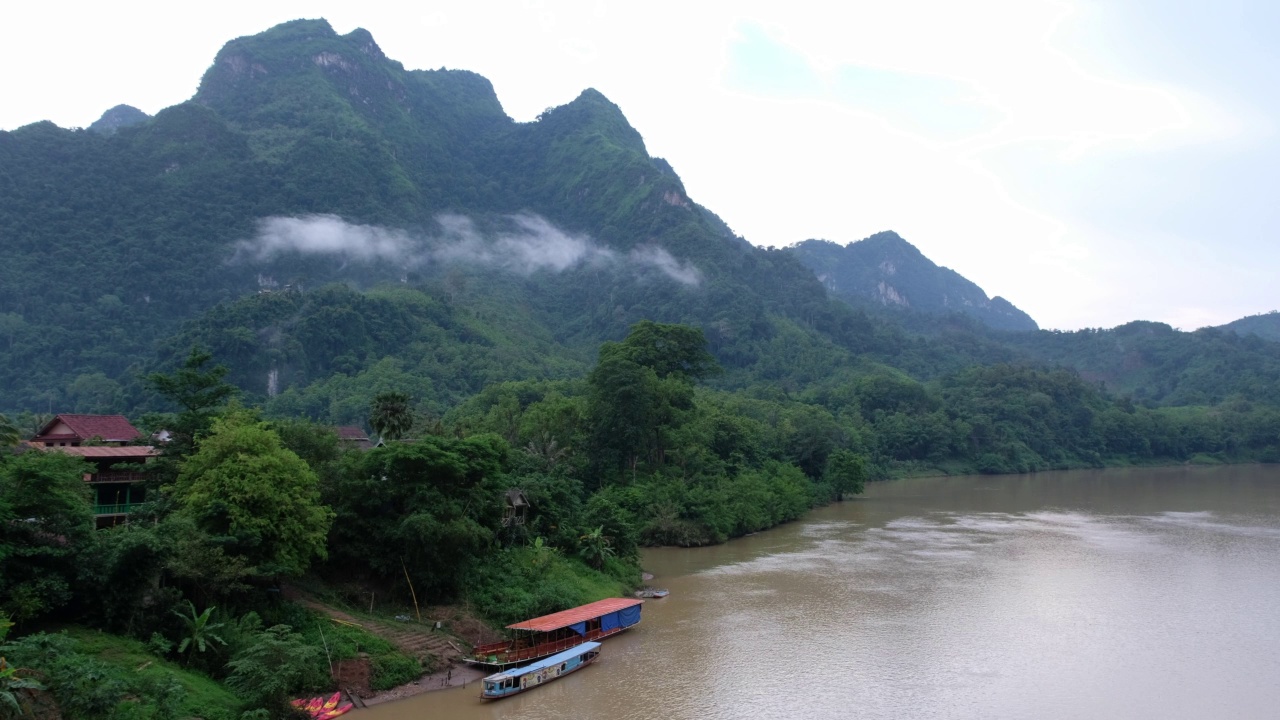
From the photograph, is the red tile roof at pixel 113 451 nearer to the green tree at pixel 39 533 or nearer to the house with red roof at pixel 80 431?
the house with red roof at pixel 80 431

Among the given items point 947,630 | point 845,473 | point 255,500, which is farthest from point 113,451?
point 845,473

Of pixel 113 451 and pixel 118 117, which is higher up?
pixel 118 117

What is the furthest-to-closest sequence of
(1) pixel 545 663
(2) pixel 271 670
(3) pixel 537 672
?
(1) pixel 545 663
(3) pixel 537 672
(2) pixel 271 670

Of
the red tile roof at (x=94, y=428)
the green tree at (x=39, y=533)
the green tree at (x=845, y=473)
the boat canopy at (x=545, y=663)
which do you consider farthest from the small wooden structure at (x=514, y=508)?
the green tree at (x=845, y=473)

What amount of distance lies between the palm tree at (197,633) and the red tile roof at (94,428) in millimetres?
13214

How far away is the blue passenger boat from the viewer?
2041cm

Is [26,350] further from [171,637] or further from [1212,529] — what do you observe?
[1212,529]

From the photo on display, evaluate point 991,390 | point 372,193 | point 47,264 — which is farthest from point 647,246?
point 47,264

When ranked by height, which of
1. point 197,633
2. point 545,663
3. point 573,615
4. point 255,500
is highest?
point 255,500

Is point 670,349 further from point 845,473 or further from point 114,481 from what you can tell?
point 114,481

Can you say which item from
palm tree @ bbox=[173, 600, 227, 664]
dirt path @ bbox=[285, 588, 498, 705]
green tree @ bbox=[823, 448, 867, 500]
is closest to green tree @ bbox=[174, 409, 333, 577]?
palm tree @ bbox=[173, 600, 227, 664]

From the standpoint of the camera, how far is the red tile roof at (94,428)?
2952 cm

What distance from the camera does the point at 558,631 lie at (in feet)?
80.0

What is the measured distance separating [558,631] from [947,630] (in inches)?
451
